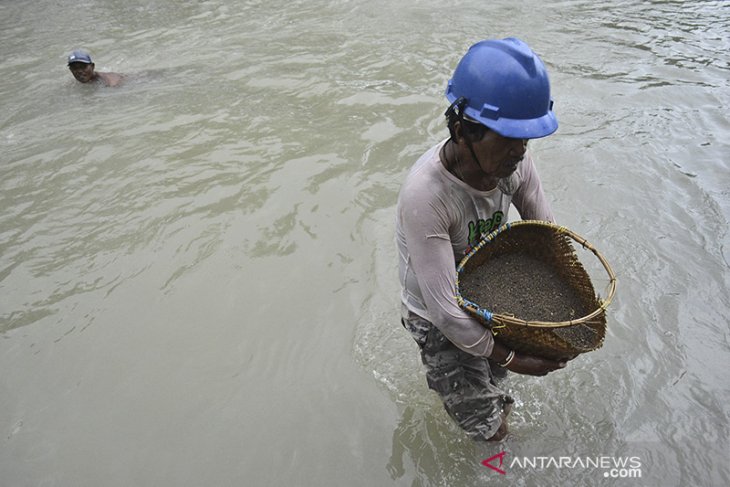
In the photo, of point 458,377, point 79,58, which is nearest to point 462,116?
point 458,377

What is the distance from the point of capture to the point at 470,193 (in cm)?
174

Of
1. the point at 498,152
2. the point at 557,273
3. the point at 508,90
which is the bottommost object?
the point at 557,273

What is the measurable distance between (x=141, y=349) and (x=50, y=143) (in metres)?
3.37

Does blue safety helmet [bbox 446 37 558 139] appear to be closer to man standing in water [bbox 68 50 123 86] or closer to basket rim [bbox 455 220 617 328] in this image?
basket rim [bbox 455 220 617 328]

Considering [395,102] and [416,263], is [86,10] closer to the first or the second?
[395,102]

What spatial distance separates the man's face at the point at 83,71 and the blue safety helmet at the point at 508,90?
6.28 m

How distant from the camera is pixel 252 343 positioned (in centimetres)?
313

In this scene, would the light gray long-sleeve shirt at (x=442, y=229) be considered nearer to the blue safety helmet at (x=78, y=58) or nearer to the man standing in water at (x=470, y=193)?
the man standing in water at (x=470, y=193)

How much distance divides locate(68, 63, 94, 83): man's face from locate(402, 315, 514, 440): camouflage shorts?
607 centimetres

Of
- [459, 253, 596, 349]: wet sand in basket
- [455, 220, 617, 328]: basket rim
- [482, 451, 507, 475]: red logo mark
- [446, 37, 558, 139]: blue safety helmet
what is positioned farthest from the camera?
[482, 451, 507, 475]: red logo mark

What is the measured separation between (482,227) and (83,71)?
20.6 ft

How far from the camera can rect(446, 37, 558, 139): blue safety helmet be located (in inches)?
59.7

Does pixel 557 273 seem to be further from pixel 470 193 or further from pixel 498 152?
pixel 498 152

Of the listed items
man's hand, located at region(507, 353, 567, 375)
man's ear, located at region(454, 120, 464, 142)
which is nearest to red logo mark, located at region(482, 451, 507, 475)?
man's hand, located at region(507, 353, 567, 375)
